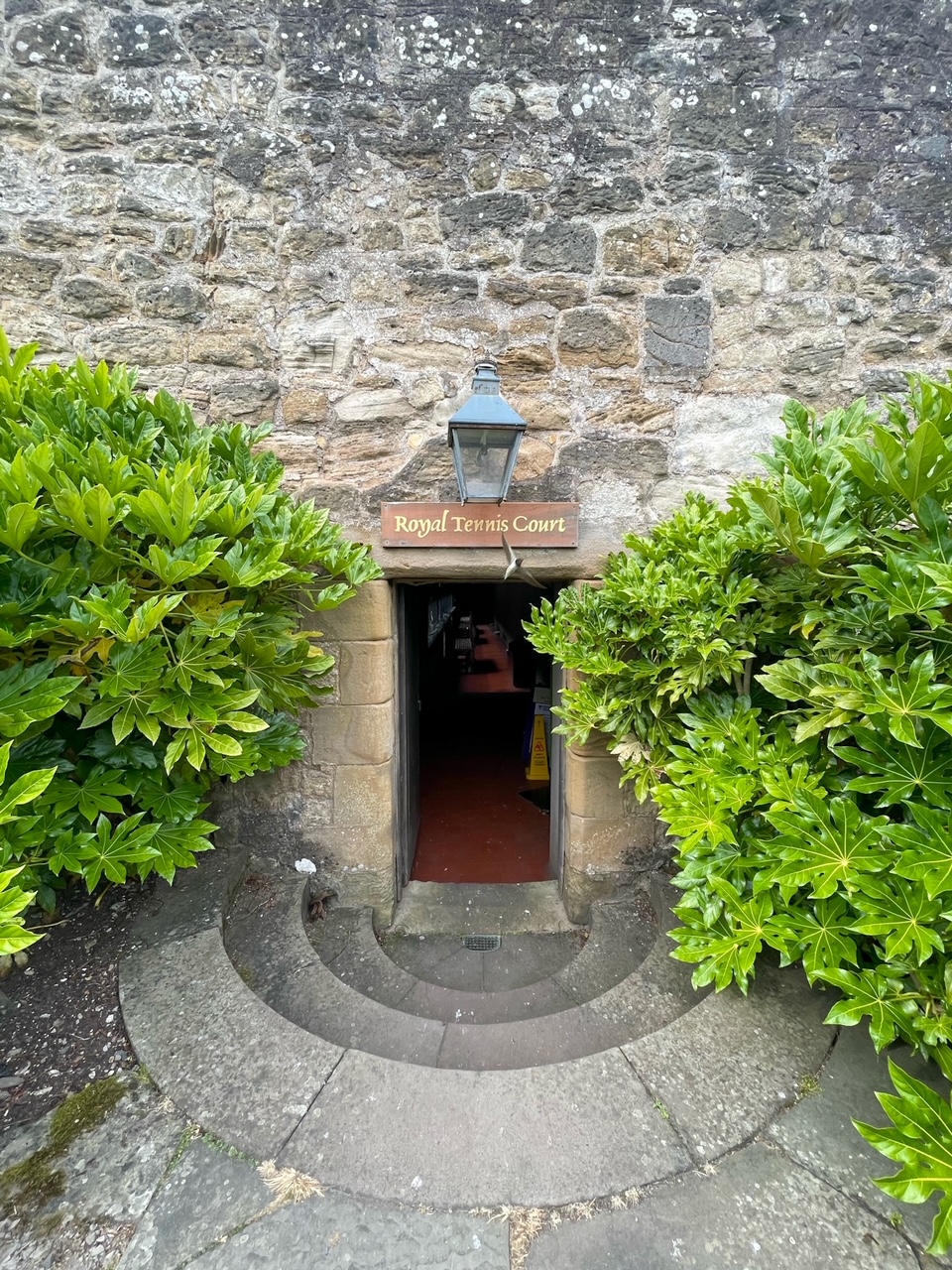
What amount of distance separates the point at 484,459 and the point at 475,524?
33 cm

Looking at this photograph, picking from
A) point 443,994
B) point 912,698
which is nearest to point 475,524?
point 912,698

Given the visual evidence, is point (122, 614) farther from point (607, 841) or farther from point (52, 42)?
point (52, 42)

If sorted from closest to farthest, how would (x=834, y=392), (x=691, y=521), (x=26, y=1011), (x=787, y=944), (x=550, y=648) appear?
(x=787, y=944)
(x=26, y=1011)
(x=691, y=521)
(x=550, y=648)
(x=834, y=392)

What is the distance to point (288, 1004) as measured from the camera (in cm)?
196

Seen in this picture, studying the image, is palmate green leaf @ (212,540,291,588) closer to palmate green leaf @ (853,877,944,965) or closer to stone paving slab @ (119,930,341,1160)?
stone paving slab @ (119,930,341,1160)

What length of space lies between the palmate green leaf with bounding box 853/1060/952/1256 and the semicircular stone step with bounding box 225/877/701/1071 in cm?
88

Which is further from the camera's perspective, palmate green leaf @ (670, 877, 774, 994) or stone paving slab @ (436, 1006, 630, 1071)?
stone paving slab @ (436, 1006, 630, 1071)

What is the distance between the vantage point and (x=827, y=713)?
1362mm

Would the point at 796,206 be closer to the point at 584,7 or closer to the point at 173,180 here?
the point at 584,7

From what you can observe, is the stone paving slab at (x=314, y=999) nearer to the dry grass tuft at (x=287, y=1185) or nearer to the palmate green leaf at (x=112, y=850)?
the dry grass tuft at (x=287, y=1185)

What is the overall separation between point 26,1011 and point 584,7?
14.0 ft

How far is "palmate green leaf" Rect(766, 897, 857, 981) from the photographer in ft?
4.20

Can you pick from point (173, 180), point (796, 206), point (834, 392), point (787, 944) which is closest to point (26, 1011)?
point (787, 944)

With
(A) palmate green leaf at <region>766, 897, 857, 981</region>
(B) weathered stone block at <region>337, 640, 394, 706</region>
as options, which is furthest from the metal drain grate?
(A) palmate green leaf at <region>766, 897, 857, 981</region>
